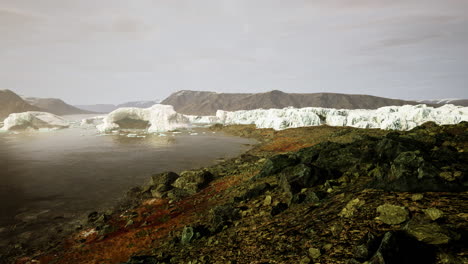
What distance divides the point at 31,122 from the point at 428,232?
105234mm

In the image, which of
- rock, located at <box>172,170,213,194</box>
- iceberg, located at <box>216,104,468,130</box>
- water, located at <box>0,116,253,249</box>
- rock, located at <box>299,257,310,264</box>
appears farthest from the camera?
iceberg, located at <box>216,104,468,130</box>

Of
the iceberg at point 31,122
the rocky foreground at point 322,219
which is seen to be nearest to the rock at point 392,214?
the rocky foreground at point 322,219

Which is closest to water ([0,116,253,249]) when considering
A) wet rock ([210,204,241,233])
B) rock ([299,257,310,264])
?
wet rock ([210,204,241,233])

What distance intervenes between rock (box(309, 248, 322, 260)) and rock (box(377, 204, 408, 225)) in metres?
1.72

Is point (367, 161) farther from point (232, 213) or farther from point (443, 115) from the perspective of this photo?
point (443, 115)

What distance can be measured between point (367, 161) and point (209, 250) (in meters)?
7.51

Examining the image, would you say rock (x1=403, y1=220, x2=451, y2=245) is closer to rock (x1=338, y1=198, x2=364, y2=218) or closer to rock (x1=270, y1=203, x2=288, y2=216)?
rock (x1=338, y1=198, x2=364, y2=218)

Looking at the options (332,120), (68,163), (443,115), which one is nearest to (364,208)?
(68,163)

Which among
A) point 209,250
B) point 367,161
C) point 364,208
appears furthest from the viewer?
point 367,161

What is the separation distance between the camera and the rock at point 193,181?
16453mm

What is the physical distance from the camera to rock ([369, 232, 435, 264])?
344cm

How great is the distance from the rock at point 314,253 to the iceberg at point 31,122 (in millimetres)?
101281

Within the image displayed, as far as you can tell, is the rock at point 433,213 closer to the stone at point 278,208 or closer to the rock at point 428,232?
the rock at point 428,232

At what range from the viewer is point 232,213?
8859 mm
